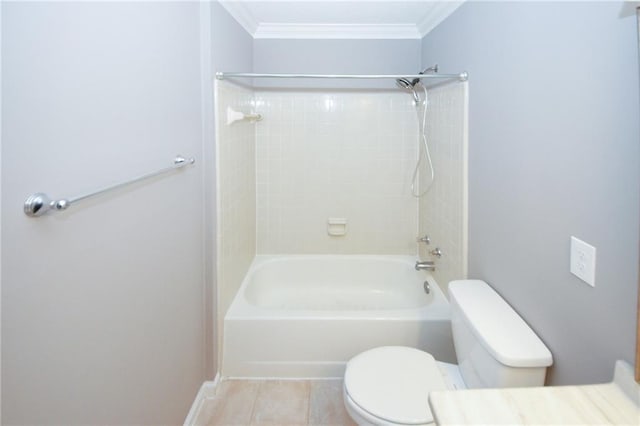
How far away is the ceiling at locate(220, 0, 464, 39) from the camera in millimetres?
2523

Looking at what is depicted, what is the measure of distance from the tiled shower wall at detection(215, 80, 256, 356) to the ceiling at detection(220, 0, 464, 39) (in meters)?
0.49

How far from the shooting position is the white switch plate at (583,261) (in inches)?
44.4

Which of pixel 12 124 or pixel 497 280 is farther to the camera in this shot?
pixel 497 280

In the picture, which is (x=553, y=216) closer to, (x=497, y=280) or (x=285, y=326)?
(x=497, y=280)

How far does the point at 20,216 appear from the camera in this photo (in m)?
0.89

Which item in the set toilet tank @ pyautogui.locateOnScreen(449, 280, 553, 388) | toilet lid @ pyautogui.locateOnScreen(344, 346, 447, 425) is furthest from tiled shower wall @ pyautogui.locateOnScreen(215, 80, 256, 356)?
toilet tank @ pyautogui.locateOnScreen(449, 280, 553, 388)

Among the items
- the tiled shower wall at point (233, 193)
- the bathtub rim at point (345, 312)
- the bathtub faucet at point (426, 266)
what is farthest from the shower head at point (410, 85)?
the bathtub rim at point (345, 312)

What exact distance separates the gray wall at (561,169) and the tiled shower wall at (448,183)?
0.21 meters

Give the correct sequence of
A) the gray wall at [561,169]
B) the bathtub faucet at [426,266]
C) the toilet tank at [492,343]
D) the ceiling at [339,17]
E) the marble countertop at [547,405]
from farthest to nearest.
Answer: the bathtub faucet at [426,266] < the ceiling at [339,17] < the toilet tank at [492,343] < the gray wall at [561,169] < the marble countertop at [547,405]

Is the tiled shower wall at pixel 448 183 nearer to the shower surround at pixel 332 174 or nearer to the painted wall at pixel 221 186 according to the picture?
the shower surround at pixel 332 174

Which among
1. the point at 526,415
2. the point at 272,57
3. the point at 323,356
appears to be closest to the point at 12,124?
the point at 526,415

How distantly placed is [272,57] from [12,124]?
2491mm

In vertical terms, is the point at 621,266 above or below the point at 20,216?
below

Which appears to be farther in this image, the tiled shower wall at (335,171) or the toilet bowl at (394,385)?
the tiled shower wall at (335,171)
